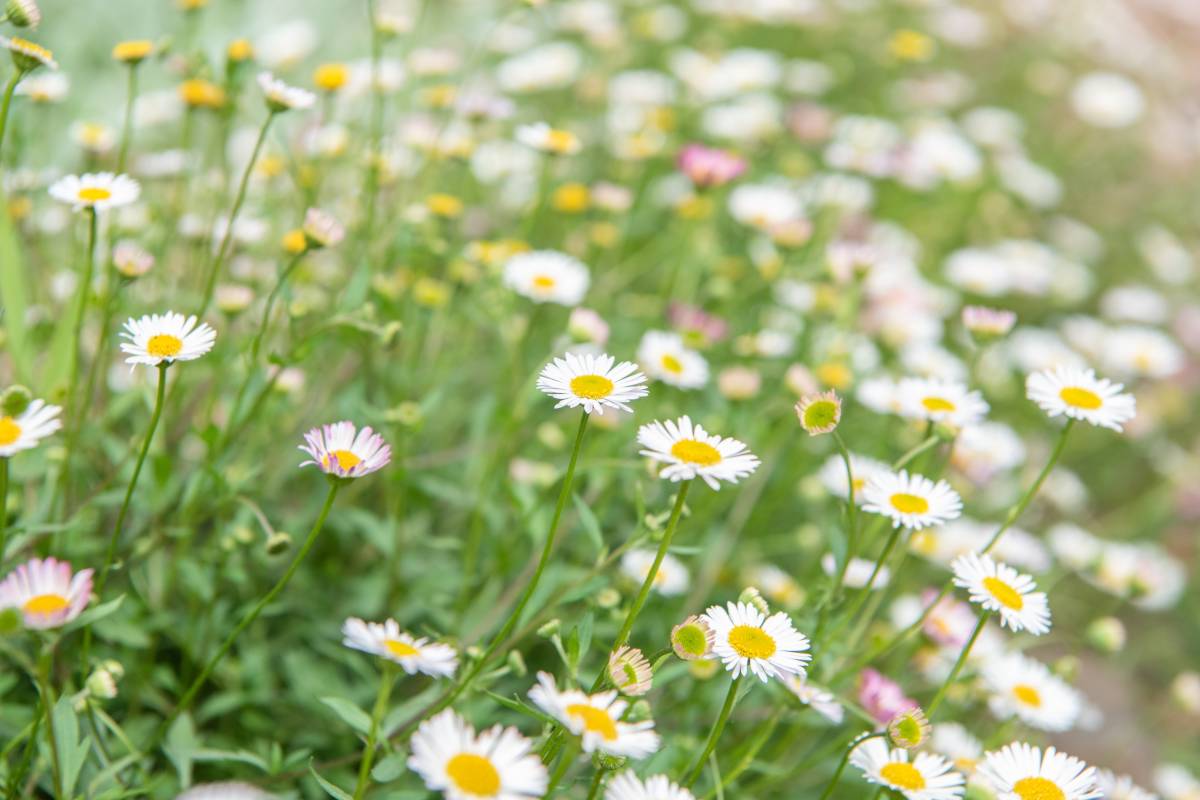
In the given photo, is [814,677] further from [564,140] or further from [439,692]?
[564,140]

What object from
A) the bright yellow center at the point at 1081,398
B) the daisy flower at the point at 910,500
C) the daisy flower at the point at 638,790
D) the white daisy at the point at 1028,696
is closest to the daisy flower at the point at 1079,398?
the bright yellow center at the point at 1081,398

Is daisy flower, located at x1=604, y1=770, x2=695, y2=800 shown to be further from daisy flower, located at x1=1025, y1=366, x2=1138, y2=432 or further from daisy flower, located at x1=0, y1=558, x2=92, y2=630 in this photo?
daisy flower, located at x1=1025, y1=366, x2=1138, y2=432

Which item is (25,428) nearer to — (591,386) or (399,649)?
(399,649)

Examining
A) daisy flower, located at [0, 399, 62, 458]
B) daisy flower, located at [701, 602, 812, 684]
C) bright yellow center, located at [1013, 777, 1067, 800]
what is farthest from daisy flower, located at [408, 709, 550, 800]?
bright yellow center, located at [1013, 777, 1067, 800]

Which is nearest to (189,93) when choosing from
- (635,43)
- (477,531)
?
(477,531)

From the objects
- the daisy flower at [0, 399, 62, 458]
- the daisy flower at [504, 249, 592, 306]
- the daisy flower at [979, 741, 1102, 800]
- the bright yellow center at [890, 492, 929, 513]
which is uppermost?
the daisy flower at [0, 399, 62, 458]

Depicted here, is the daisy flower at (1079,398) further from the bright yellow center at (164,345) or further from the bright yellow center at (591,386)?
the bright yellow center at (164,345)
